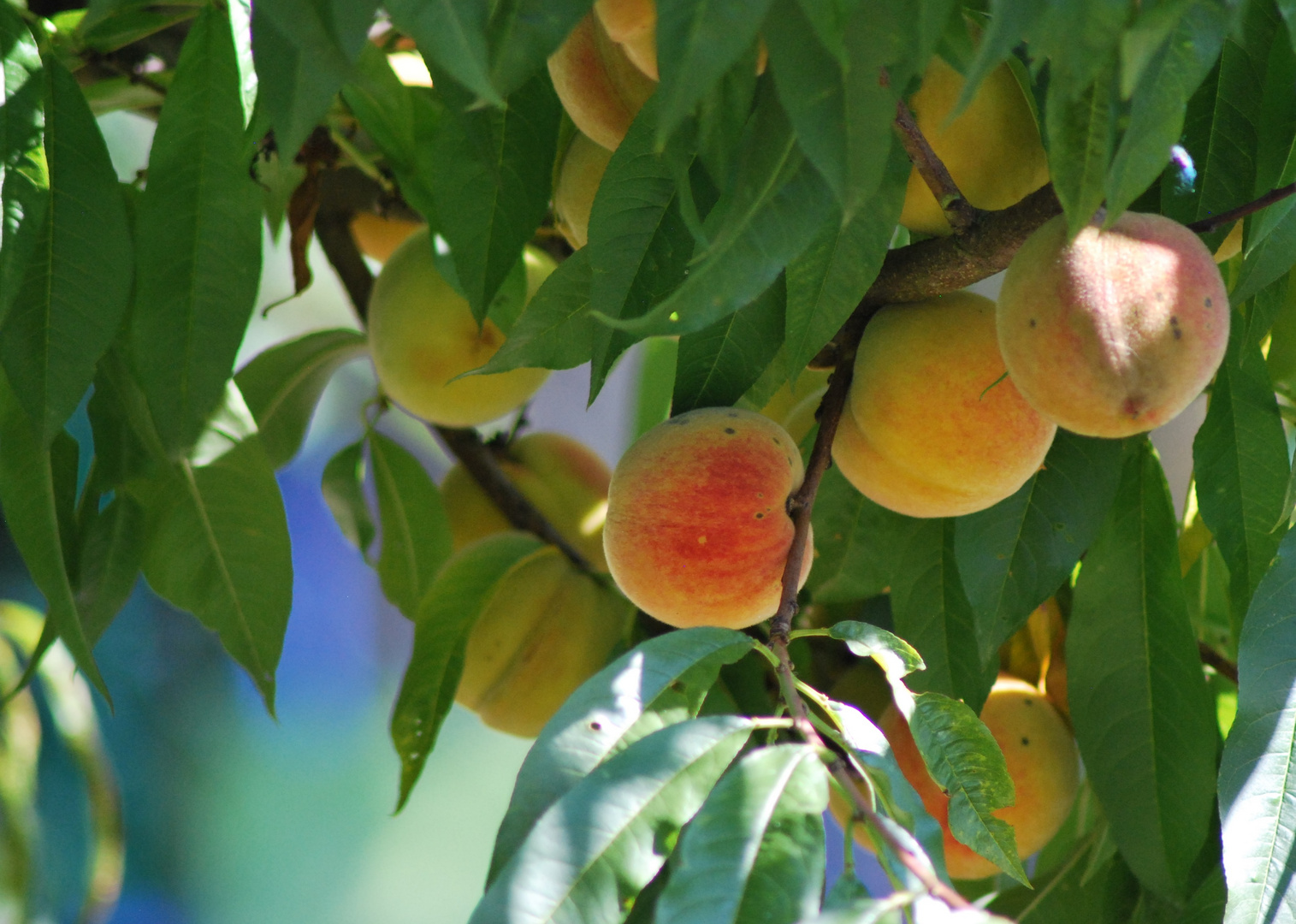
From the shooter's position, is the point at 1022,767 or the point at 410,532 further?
the point at 410,532

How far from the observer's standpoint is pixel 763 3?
0.99 feet

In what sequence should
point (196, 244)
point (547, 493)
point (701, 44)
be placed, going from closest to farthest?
point (701, 44) < point (196, 244) < point (547, 493)

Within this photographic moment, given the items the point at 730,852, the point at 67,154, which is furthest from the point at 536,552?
the point at 730,852

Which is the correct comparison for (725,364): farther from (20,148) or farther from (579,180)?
(20,148)

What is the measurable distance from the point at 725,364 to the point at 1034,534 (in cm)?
17

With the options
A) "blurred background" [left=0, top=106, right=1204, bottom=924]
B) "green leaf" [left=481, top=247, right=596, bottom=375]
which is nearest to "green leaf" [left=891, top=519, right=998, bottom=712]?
"green leaf" [left=481, top=247, right=596, bottom=375]

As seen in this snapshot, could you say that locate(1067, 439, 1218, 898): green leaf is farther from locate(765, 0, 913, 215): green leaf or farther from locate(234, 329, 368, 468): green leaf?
locate(234, 329, 368, 468): green leaf

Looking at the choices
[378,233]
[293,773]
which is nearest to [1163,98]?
[378,233]

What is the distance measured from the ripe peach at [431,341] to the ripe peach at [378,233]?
188 millimetres

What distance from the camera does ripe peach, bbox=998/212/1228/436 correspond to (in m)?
0.38

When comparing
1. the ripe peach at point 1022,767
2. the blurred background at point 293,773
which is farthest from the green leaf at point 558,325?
the blurred background at point 293,773

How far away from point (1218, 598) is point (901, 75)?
2.02ft

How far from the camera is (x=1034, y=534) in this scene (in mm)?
566

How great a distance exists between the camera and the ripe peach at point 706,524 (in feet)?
1.55
